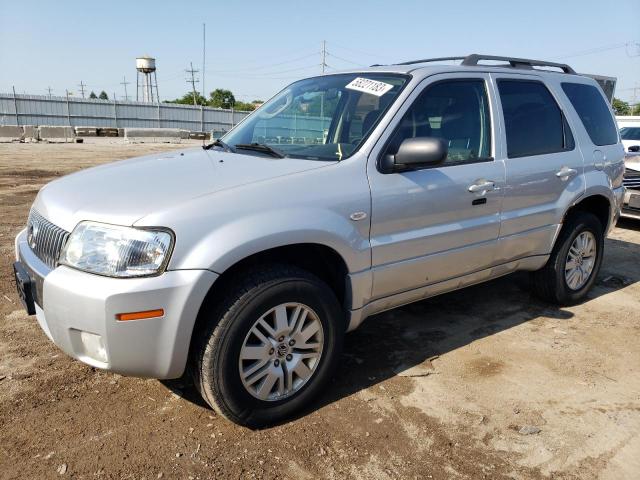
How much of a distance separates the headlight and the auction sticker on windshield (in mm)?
1691

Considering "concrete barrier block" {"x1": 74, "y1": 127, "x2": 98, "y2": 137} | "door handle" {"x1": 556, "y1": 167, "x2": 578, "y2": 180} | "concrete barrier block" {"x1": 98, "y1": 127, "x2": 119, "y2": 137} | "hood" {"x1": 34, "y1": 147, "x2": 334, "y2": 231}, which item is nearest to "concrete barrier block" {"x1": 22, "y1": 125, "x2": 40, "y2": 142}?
"concrete barrier block" {"x1": 74, "y1": 127, "x2": 98, "y2": 137}

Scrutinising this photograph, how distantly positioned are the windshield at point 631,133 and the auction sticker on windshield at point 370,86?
1040 centimetres

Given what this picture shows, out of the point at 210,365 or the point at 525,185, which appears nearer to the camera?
the point at 210,365

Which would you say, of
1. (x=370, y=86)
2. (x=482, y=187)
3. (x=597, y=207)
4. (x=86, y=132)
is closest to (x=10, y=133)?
(x=86, y=132)

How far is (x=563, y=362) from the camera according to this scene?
11.8 feet

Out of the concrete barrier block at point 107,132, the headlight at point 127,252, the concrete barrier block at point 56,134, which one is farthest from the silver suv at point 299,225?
the concrete barrier block at point 107,132

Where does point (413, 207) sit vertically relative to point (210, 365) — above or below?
above

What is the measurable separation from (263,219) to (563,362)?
2382 mm

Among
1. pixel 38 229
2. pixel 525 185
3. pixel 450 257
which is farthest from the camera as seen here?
pixel 525 185

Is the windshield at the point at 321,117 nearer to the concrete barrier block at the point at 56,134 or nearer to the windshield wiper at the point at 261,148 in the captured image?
the windshield wiper at the point at 261,148

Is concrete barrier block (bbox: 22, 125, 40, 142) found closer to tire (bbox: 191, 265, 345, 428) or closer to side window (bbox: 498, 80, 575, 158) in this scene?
side window (bbox: 498, 80, 575, 158)

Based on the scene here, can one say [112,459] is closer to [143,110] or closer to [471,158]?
[471,158]

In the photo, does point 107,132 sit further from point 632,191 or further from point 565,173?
point 565,173

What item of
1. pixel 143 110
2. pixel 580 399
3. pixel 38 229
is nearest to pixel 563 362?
pixel 580 399
